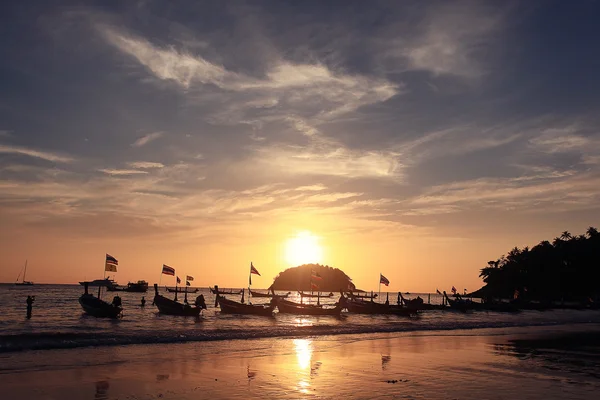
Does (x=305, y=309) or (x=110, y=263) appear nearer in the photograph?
(x=110, y=263)

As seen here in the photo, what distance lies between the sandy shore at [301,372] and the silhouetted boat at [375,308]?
44266 mm

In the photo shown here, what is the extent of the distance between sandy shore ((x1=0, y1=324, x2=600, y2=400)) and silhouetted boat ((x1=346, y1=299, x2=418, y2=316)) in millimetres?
44266

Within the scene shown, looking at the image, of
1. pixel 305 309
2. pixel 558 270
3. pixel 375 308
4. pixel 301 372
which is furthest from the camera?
pixel 558 270

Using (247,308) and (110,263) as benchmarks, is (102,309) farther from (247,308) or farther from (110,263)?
(247,308)

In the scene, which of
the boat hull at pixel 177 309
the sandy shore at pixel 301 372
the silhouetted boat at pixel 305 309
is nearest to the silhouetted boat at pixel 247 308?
the silhouetted boat at pixel 305 309

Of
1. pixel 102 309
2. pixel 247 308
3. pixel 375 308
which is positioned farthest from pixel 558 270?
pixel 102 309

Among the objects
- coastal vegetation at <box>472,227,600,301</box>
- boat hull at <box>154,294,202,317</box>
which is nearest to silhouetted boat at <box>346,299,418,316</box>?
boat hull at <box>154,294,202,317</box>

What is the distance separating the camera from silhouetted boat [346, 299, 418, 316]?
74125 mm

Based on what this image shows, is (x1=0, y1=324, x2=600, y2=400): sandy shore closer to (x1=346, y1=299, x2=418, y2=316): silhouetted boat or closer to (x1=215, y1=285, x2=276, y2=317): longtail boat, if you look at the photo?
(x1=215, y1=285, x2=276, y2=317): longtail boat

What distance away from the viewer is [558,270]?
13775cm

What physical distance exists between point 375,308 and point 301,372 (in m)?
57.5

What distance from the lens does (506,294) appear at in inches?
6924

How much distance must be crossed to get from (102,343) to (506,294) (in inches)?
6880

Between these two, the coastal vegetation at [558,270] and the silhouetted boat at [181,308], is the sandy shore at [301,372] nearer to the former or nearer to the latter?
the silhouetted boat at [181,308]
